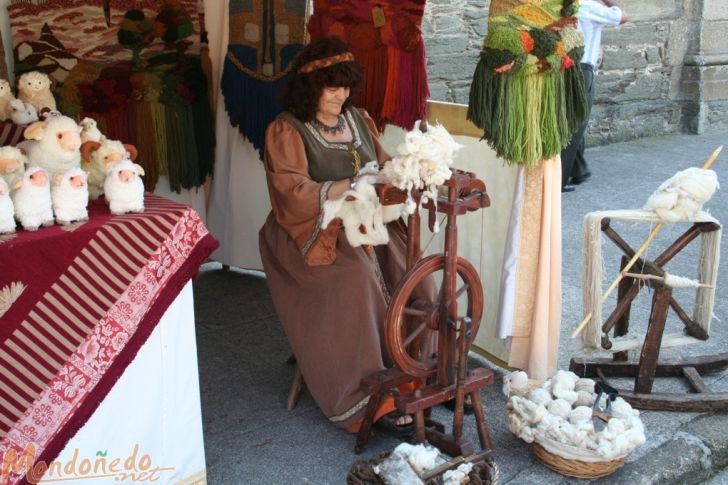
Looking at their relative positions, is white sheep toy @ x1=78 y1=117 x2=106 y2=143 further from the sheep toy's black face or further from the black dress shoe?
the black dress shoe

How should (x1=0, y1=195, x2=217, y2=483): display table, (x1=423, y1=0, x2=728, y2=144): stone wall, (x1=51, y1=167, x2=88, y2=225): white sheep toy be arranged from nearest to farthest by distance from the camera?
(x1=0, y1=195, x2=217, y2=483): display table → (x1=51, y1=167, x2=88, y2=225): white sheep toy → (x1=423, y1=0, x2=728, y2=144): stone wall

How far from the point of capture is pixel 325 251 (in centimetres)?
315

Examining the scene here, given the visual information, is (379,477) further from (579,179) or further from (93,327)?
(579,179)

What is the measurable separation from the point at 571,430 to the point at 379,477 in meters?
0.73

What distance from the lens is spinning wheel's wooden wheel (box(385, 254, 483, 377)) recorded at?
266cm

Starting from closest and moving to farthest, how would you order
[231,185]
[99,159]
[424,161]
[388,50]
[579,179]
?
[424,161] < [99,159] < [388,50] < [231,185] < [579,179]

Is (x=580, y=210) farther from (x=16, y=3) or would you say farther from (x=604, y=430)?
(x=16, y=3)

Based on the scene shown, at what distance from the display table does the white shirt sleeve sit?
507cm

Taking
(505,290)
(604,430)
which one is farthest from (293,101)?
(604,430)

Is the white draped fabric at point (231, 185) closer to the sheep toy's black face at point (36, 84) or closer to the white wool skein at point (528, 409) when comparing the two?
the sheep toy's black face at point (36, 84)

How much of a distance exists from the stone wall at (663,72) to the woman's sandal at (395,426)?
6573 mm

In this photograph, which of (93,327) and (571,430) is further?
(571,430)

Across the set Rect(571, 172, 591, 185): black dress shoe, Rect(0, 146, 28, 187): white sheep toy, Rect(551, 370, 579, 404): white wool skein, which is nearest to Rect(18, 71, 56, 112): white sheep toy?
Rect(0, 146, 28, 187): white sheep toy

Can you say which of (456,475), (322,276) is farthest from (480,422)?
(322,276)
